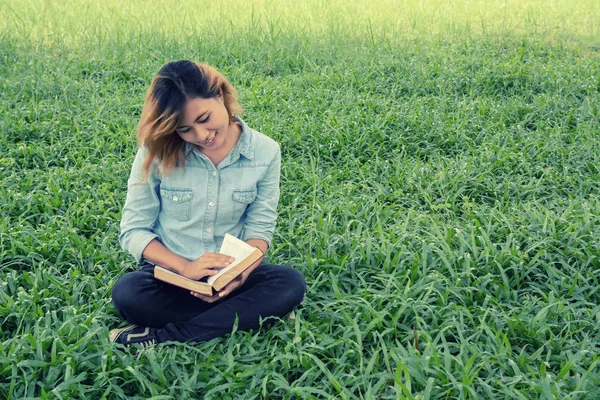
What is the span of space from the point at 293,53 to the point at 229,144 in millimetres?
3299

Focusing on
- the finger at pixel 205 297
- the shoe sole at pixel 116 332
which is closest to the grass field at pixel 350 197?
the shoe sole at pixel 116 332

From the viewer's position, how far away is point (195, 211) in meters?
2.57

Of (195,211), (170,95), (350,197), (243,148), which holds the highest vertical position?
(170,95)

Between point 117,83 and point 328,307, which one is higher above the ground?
point 117,83

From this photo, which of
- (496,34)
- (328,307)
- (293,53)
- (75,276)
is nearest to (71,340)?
(75,276)

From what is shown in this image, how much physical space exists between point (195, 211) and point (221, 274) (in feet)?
1.26

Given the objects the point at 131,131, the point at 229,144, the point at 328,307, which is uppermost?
the point at 229,144

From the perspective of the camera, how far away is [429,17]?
666 centimetres

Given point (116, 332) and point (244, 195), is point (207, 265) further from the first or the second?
point (116, 332)

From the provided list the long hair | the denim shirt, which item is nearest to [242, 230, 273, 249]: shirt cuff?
the denim shirt

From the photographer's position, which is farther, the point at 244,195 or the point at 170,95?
the point at 244,195

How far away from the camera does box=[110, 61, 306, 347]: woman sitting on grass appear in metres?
2.35

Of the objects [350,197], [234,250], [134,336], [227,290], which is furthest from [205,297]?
[350,197]

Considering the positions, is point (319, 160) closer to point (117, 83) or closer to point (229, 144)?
point (229, 144)
